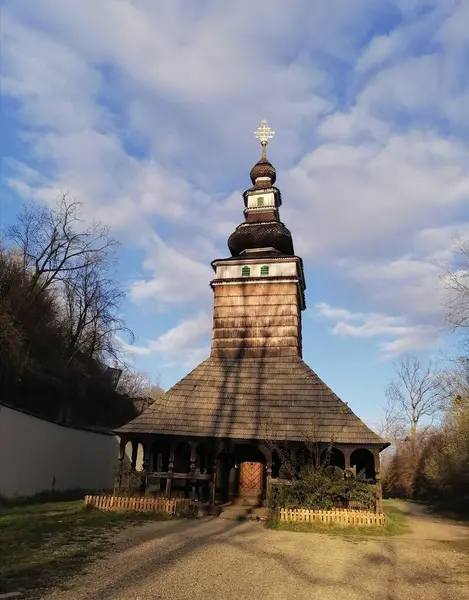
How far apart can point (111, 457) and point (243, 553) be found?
21.0 metres

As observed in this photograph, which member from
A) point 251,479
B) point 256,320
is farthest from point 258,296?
point 251,479

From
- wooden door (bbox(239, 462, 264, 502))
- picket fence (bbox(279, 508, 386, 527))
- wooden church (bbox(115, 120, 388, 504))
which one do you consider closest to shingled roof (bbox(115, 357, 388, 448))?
wooden church (bbox(115, 120, 388, 504))

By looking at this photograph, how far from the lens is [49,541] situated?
10109 millimetres

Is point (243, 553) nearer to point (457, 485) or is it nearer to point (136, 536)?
point (136, 536)

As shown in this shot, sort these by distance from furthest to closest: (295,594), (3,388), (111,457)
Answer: (111,457)
(3,388)
(295,594)

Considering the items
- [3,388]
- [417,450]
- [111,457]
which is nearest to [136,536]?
[3,388]

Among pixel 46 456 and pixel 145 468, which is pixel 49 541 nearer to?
pixel 145 468

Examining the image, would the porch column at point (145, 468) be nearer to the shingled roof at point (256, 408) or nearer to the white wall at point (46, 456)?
the shingled roof at point (256, 408)

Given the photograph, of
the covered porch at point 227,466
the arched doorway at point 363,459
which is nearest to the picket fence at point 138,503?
the covered porch at point 227,466

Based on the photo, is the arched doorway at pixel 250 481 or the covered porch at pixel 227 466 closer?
the covered porch at pixel 227 466

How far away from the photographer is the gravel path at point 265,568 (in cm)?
727

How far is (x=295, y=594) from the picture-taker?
7.34 m

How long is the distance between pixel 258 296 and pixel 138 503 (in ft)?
34.9

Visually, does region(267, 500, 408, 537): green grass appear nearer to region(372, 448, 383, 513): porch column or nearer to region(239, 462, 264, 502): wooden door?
region(372, 448, 383, 513): porch column
